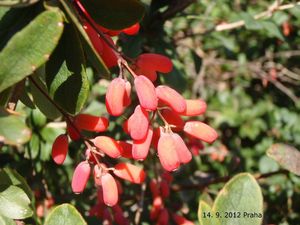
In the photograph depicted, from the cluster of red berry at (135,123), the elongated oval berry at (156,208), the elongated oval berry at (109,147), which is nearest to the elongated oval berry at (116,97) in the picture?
the cluster of red berry at (135,123)

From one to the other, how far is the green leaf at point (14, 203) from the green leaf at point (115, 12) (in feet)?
1.29

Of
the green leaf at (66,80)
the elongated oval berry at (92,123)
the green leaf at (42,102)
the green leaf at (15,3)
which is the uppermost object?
the green leaf at (15,3)

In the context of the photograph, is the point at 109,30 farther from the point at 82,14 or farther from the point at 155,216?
the point at 155,216

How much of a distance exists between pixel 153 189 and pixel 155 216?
4.0 inches

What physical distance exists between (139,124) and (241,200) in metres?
0.42

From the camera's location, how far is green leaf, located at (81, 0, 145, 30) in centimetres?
92

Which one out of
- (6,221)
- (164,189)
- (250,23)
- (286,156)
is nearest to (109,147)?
(6,221)

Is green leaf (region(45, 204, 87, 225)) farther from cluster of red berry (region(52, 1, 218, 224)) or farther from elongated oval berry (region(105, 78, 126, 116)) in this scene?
elongated oval berry (region(105, 78, 126, 116))

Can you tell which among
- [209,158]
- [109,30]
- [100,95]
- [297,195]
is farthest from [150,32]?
[209,158]

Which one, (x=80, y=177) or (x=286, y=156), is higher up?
(x=80, y=177)

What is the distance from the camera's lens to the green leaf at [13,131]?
2.61 ft

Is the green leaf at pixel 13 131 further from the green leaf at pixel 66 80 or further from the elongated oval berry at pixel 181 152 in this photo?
the elongated oval berry at pixel 181 152

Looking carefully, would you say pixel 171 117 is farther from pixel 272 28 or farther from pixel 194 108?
pixel 272 28

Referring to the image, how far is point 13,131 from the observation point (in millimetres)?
801
